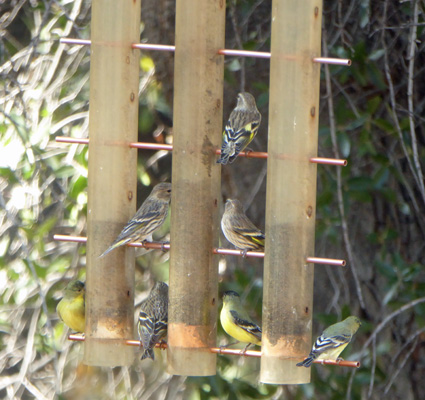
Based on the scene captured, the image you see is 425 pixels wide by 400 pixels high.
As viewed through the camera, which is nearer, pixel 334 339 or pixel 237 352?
pixel 237 352

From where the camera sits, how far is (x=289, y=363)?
4738 millimetres

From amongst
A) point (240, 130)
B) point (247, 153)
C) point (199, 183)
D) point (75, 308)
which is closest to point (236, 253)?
point (199, 183)

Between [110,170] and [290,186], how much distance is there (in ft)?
3.20

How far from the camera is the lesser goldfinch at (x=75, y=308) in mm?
5562

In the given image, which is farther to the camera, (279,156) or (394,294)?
(394,294)

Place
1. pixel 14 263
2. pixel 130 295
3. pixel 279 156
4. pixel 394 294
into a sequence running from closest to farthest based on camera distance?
1. pixel 279 156
2. pixel 130 295
3. pixel 394 294
4. pixel 14 263

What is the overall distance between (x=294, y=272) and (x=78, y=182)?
2.25 m

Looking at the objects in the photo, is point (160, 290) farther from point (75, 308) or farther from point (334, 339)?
point (334, 339)

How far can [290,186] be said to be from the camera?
4723 mm

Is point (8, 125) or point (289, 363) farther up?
point (8, 125)

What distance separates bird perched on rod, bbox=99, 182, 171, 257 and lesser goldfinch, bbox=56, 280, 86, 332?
0.58 metres

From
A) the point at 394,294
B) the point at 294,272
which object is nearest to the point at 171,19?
the point at 394,294

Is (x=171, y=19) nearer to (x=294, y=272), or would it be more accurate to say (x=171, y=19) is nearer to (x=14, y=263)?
(x=14, y=263)

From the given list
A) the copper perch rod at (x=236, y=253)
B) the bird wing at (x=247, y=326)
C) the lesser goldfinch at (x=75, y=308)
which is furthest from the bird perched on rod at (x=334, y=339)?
the lesser goldfinch at (x=75, y=308)
